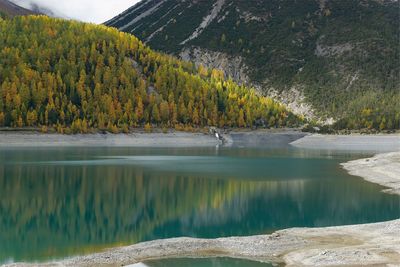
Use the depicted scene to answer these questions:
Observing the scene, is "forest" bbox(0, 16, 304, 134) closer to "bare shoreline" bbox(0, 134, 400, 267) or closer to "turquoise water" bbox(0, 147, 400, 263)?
"turquoise water" bbox(0, 147, 400, 263)

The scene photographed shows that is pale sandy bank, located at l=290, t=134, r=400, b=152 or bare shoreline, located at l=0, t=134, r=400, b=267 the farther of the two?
pale sandy bank, located at l=290, t=134, r=400, b=152

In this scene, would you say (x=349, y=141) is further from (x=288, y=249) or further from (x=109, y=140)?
(x=288, y=249)

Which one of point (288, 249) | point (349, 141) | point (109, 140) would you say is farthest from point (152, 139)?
point (288, 249)

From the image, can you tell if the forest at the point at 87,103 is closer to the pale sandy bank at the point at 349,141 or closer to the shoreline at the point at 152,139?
the shoreline at the point at 152,139

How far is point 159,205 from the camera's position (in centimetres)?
4016

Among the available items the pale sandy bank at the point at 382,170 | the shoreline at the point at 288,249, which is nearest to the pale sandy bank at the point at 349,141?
the pale sandy bank at the point at 382,170

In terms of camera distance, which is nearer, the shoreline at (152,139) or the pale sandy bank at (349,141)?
the shoreline at (152,139)

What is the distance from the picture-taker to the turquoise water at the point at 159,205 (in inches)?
1152

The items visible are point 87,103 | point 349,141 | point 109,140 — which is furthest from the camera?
point 87,103

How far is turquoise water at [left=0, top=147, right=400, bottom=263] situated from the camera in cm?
2927

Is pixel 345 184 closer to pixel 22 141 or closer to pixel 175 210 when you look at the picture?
pixel 175 210

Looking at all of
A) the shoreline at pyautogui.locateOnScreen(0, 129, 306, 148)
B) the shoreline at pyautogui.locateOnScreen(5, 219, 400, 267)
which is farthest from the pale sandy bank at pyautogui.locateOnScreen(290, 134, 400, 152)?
the shoreline at pyautogui.locateOnScreen(5, 219, 400, 267)

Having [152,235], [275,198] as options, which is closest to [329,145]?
[275,198]

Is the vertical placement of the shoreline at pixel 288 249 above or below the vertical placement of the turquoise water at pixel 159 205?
above
